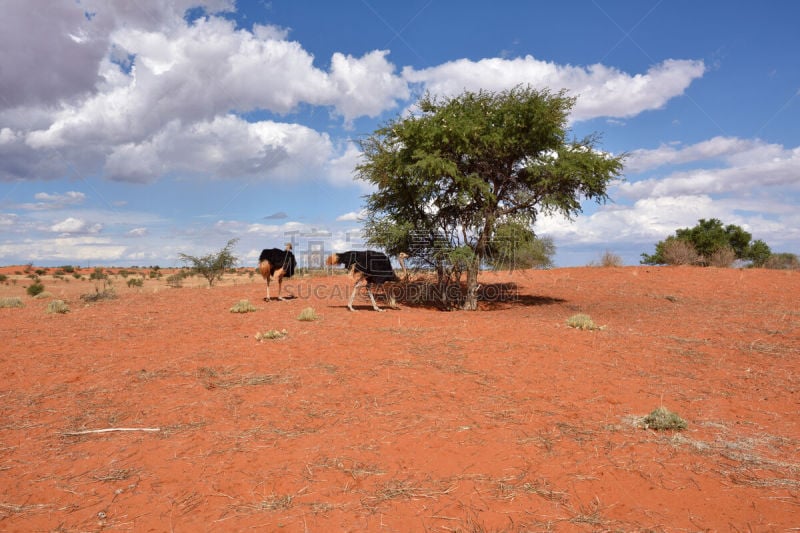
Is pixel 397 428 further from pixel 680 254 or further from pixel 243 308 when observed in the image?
pixel 680 254

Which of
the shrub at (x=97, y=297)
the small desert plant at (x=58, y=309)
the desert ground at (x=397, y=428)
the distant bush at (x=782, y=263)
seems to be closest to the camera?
the desert ground at (x=397, y=428)

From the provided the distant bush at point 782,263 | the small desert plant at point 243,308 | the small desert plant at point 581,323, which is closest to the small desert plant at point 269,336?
the small desert plant at point 243,308

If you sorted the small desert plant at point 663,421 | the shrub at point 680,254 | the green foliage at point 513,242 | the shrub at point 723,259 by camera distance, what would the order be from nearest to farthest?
the small desert plant at point 663,421 < the green foliage at point 513,242 < the shrub at point 723,259 < the shrub at point 680,254

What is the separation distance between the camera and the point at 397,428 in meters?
5.87

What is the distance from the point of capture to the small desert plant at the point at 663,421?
576cm

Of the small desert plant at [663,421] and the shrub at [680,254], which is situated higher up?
Result: the shrub at [680,254]

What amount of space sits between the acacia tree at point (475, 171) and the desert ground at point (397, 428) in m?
6.32

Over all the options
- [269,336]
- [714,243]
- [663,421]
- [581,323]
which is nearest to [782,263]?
[714,243]

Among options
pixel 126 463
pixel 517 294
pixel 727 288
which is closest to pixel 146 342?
pixel 126 463

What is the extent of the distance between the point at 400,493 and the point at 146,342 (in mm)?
8820

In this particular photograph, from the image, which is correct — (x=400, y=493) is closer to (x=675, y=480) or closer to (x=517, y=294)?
(x=675, y=480)

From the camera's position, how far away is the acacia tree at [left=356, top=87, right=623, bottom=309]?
656 inches

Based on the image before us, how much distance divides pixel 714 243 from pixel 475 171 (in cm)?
2968

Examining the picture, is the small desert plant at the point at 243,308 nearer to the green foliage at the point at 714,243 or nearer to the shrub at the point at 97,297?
the shrub at the point at 97,297
